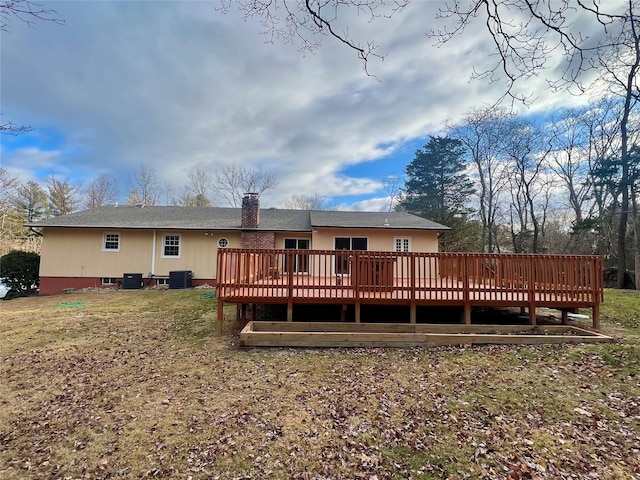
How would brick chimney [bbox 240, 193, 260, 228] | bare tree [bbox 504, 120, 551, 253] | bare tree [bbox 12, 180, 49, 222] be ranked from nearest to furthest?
brick chimney [bbox 240, 193, 260, 228] < bare tree [bbox 504, 120, 551, 253] < bare tree [bbox 12, 180, 49, 222]

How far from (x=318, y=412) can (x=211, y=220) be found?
13783mm

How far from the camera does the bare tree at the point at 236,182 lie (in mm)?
30250

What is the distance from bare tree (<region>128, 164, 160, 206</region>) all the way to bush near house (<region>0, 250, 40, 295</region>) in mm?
17078

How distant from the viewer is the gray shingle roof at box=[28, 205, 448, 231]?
46.9 ft

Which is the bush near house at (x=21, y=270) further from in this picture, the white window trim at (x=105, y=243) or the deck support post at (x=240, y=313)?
the deck support post at (x=240, y=313)

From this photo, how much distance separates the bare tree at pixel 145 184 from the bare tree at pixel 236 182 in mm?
6917

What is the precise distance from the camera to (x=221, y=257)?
6.57 metres

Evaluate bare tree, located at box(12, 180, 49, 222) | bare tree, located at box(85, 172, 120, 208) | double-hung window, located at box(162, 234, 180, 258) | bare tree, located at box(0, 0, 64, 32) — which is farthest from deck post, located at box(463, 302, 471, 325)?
bare tree, located at box(12, 180, 49, 222)

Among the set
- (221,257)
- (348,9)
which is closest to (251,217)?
(221,257)

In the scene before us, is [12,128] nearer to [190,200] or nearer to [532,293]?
[532,293]

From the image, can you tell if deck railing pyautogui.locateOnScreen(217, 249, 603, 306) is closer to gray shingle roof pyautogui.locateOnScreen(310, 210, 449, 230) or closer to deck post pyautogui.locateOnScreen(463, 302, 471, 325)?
deck post pyautogui.locateOnScreen(463, 302, 471, 325)

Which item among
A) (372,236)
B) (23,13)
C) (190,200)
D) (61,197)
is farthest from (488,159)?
(61,197)

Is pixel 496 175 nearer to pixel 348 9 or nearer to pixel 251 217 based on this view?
pixel 251 217

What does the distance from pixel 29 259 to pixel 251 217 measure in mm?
10919
